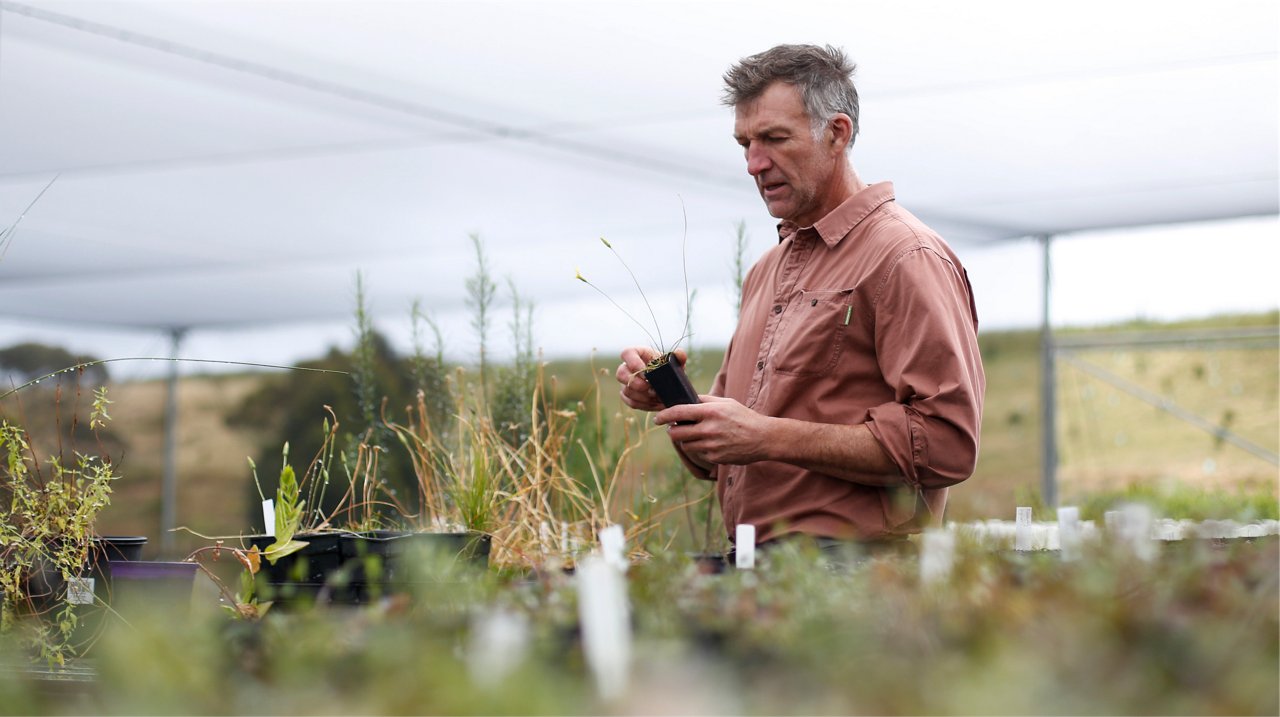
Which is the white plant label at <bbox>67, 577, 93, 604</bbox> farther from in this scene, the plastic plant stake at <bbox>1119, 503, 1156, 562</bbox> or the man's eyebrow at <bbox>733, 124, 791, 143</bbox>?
the plastic plant stake at <bbox>1119, 503, 1156, 562</bbox>

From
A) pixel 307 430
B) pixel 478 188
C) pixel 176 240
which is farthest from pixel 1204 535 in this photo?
pixel 307 430

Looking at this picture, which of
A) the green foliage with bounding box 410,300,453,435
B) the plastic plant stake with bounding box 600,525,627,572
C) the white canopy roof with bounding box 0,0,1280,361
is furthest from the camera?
the white canopy roof with bounding box 0,0,1280,361

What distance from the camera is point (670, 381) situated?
181 cm

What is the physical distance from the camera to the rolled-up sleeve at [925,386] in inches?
73.0

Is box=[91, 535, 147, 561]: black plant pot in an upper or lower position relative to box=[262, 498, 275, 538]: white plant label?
lower

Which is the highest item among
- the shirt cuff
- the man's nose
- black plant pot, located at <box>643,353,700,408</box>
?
the man's nose

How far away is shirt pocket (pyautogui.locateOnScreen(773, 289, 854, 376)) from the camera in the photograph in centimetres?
A: 202

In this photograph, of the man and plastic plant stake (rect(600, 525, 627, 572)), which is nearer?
plastic plant stake (rect(600, 525, 627, 572))

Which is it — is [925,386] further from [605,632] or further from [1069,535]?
[605,632]

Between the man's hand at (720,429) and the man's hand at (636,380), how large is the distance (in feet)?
0.89

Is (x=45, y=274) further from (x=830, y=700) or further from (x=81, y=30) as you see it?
(x=830, y=700)

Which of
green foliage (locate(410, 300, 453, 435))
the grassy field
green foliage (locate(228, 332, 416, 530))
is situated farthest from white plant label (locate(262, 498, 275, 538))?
the grassy field

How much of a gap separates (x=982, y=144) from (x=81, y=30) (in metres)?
3.85

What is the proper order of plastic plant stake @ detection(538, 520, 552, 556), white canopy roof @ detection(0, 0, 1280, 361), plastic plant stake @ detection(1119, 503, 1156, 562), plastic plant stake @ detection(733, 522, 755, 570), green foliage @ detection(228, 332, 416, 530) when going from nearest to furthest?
plastic plant stake @ detection(1119, 503, 1156, 562), plastic plant stake @ detection(733, 522, 755, 570), plastic plant stake @ detection(538, 520, 552, 556), white canopy roof @ detection(0, 0, 1280, 361), green foliage @ detection(228, 332, 416, 530)
